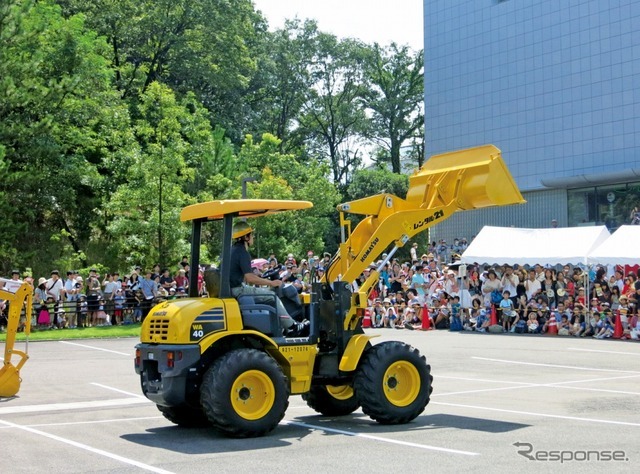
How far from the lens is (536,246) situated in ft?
90.3

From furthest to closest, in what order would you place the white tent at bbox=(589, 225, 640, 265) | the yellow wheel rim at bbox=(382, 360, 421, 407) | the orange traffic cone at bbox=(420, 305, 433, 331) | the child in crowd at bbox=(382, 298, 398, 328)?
the child in crowd at bbox=(382, 298, 398, 328)
the orange traffic cone at bbox=(420, 305, 433, 331)
the white tent at bbox=(589, 225, 640, 265)
the yellow wheel rim at bbox=(382, 360, 421, 407)

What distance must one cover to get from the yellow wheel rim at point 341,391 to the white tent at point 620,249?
48.6 feet

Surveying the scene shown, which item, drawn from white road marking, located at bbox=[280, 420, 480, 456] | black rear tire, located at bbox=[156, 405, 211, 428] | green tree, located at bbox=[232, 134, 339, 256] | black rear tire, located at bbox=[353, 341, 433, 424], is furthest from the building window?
black rear tire, located at bbox=[156, 405, 211, 428]

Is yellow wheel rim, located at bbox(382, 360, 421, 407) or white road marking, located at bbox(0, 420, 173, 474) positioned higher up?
yellow wheel rim, located at bbox(382, 360, 421, 407)

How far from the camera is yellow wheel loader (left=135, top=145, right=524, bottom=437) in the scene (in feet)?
34.6

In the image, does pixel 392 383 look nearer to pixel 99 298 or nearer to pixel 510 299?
pixel 510 299

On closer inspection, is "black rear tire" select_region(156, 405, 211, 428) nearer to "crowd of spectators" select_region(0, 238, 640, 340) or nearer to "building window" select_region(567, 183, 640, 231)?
"crowd of spectators" select_region(0, 238, 640, 340)

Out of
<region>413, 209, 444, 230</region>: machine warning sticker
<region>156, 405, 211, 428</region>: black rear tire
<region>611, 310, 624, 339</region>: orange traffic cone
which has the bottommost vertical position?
<region>156, 405, 211, 428</region>: black rear tire

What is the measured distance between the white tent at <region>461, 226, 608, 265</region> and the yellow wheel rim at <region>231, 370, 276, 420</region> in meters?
17.1

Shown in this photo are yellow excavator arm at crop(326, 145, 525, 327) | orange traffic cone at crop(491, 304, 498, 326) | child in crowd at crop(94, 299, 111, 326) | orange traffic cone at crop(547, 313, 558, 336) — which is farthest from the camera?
child in crowd at crop(94, 299, 111, 326)

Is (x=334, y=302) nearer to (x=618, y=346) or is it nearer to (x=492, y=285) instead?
(x=618, y=346)

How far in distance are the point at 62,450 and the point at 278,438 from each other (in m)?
2.32

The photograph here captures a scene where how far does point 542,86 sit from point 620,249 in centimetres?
2548

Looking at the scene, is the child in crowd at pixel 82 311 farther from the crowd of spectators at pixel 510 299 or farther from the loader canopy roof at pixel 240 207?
the loader canopy roof at pixel 240 207
